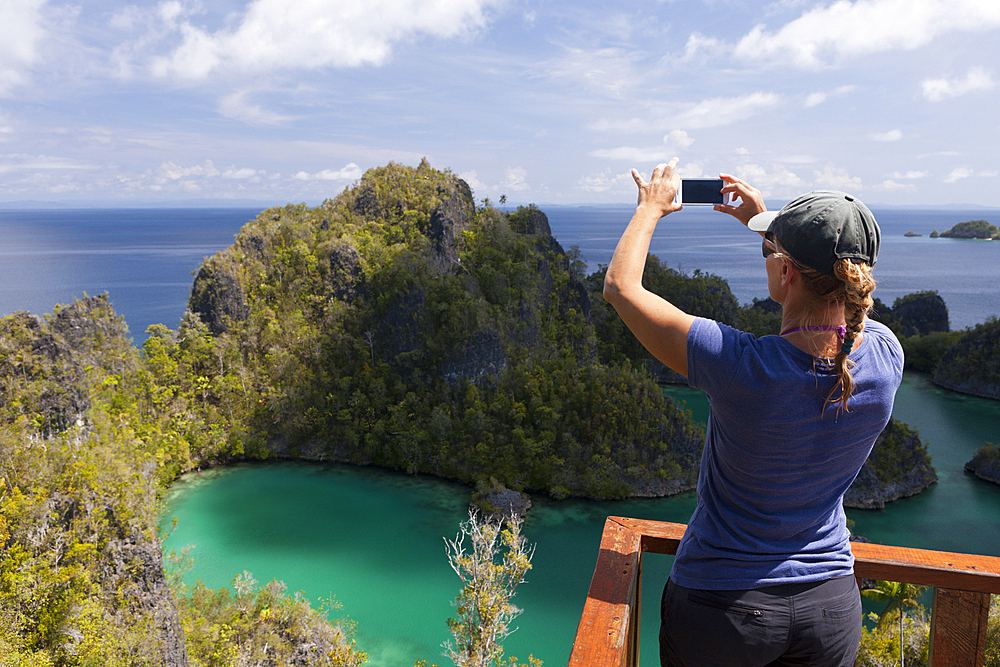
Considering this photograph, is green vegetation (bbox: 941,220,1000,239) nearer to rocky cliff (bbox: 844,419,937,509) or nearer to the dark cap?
rocky cliff (bbox: 844,419,937,509)

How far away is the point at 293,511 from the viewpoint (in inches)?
1003

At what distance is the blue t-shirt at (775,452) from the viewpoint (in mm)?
1107

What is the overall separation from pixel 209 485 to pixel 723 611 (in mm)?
30170

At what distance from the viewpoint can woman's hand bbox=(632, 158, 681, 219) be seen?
142cm

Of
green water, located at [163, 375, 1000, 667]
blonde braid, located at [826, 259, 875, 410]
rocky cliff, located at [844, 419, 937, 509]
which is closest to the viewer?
blonde braid, located at [826, 259, 875, 410]

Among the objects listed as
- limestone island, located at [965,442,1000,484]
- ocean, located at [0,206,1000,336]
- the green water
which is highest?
ocean, located at [0,206,1000,336]

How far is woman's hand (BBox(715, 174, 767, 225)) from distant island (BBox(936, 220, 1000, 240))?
523 ft

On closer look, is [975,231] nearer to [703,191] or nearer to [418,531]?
[418,531]

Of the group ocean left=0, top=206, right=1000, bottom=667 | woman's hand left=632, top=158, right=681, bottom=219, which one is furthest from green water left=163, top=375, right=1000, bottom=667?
woman's hand left=632, top=158, right=681, bottom=219

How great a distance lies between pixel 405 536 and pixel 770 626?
2404 centimetres

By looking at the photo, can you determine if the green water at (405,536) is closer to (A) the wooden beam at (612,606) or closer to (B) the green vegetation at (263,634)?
(B) the green vegetation at (263,634)

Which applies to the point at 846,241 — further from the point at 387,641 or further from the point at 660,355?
the point at 387,641

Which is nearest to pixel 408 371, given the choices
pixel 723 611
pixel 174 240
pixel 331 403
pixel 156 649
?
pixel 331 403

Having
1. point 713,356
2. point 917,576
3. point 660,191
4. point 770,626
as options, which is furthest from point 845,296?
point 917,576
